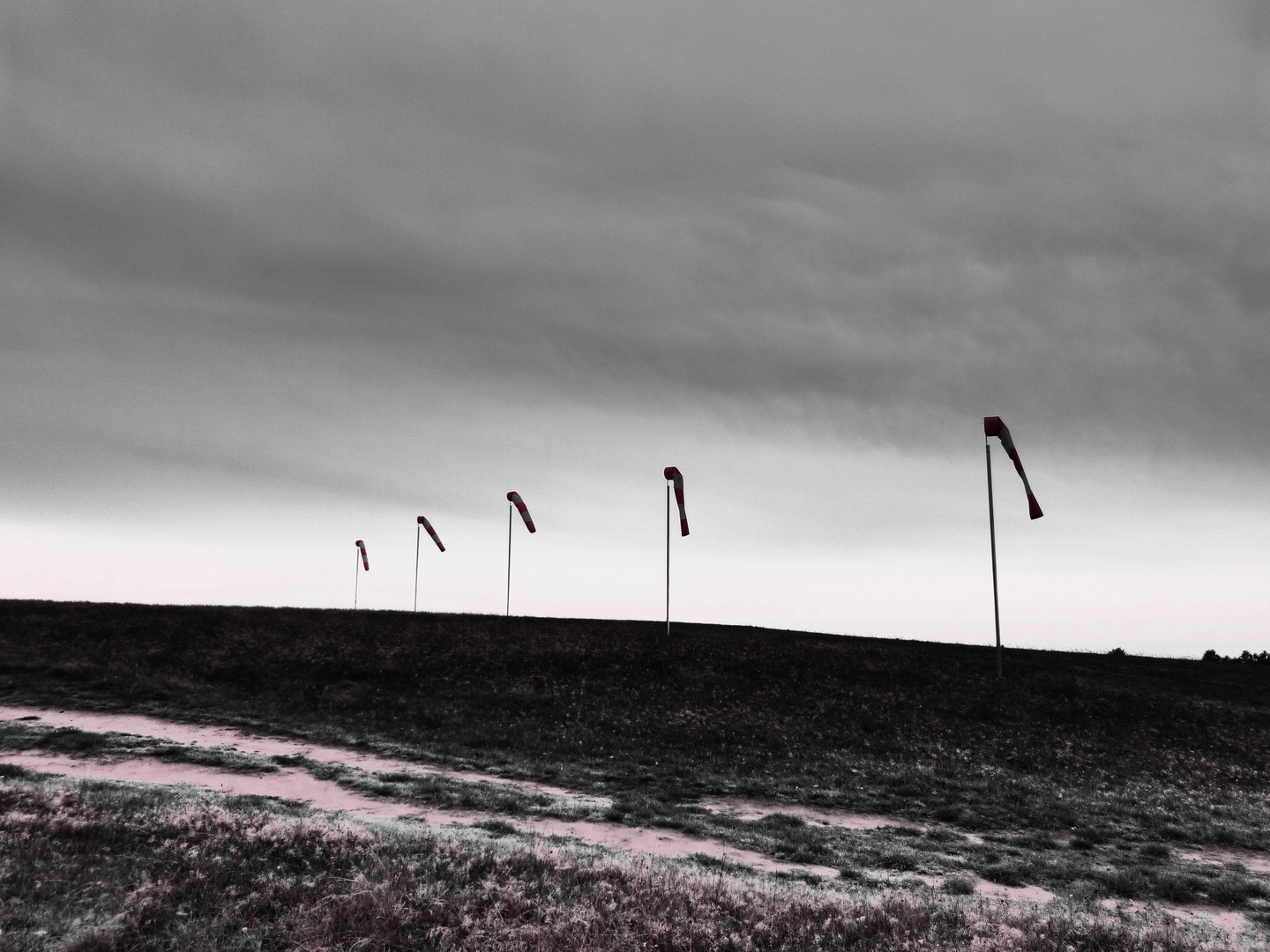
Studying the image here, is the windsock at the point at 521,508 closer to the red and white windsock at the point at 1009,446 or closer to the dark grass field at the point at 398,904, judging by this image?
the red and white windsock at the point at 1009,446

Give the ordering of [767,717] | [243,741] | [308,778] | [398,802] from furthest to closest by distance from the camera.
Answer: [767,717] < [243,741] < [308,778] < [398,802]

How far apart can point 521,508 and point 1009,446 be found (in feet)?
94.6

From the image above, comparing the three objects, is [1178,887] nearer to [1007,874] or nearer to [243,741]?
[1007,874]

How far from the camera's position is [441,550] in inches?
2106

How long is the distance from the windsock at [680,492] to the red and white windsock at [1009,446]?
1511 cm

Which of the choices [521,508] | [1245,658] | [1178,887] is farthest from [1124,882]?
[1245,658]

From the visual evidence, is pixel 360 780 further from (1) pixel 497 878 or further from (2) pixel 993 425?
(2) pixel 993 425

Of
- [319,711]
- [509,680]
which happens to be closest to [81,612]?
[319,711]

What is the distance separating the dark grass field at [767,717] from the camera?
650 inches

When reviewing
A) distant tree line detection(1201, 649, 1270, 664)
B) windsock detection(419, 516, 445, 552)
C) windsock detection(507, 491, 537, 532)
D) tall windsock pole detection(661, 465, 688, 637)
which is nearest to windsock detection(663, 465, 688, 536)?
tall windsock pole detection(661, 465, 688, 637)

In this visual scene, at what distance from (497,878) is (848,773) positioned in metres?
14.8

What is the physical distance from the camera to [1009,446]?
32.8 metres

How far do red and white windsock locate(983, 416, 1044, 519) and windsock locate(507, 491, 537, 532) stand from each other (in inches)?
1074

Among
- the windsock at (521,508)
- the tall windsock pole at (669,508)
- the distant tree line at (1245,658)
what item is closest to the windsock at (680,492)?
the tall windsock pole at (669,508)
